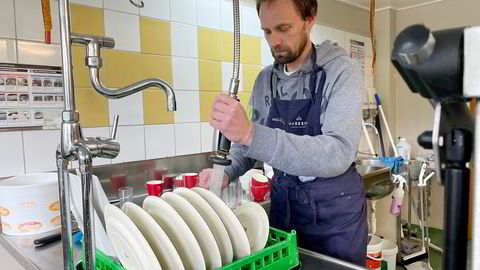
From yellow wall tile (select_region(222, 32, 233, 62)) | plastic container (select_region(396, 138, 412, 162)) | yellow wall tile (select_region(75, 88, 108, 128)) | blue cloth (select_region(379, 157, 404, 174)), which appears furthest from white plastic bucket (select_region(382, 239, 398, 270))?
yellow wall tile (select_region(75, 88, 108, 128))

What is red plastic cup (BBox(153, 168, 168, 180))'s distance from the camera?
5.62ft

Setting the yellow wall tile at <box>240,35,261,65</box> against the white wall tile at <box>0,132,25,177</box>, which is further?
the yellow wall tile at <box>240,35,261,65</box>

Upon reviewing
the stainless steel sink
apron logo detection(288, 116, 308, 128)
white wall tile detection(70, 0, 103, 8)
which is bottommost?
the stainless steel sink

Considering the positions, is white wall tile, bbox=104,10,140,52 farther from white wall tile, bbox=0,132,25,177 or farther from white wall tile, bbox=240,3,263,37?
white wall tile, bbox=240,3,263,37

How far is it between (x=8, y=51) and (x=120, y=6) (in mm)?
485

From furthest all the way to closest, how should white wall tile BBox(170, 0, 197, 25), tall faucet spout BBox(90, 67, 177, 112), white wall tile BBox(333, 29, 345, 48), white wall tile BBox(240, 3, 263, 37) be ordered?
1. white wall tile BBox(333, 29, 345, 48)
2. white wall tile BBox(240, 3, 263, 37)
3. white wall tile BBox(170, 0, 197, 25)
4. tall faucet spout BBox(90, 67, 177, 112)

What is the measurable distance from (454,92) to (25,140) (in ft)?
4.72

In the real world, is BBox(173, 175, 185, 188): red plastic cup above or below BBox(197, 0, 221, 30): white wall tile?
below

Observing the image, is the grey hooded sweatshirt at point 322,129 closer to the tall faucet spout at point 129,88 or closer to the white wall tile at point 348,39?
the tall faucet spout at point 129,88

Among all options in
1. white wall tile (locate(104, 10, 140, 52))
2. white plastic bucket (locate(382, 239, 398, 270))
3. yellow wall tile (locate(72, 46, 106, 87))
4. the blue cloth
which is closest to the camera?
yellow wall tile (locate(72, 46, 106, 87))

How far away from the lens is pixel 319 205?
1.12 meters

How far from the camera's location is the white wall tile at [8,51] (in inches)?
51.2

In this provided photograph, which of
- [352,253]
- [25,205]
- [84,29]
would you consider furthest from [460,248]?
[84,29]

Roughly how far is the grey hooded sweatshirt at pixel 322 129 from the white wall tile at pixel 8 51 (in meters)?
0.86
